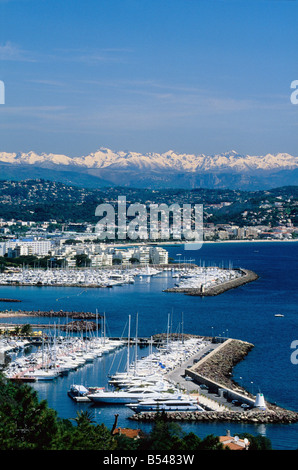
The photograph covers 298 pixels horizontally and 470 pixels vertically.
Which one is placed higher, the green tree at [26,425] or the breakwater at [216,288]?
the green tree at [26,425]

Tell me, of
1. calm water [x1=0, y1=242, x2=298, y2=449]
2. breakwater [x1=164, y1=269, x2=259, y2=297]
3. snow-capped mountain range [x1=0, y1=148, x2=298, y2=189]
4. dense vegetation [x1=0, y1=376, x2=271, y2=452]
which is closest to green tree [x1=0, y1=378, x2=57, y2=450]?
dense vegetation [x1=0, y1=376, x2=271, y2=452]

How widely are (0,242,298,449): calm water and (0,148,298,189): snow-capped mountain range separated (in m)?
97.5

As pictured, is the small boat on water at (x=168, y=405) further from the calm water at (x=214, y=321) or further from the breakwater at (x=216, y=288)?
the breakwater at (x=216, y=288)

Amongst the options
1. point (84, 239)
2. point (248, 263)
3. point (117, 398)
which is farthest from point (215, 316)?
point (84, 239)

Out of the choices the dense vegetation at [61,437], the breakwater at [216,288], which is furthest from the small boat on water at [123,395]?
the breakwater at [216,288]

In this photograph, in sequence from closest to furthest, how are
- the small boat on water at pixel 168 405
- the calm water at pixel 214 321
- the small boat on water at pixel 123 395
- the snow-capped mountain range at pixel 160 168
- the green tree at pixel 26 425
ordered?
the green tree at pixel 26 425 < the small boat on water at pixel 168 405 < the calm water at pixel 214 321 < the small boat on water at pixel 123 395 < the snow-capped mountain range at pixel 160 168

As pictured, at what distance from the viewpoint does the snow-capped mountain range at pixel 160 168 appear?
449ft

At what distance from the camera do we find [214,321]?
14125 millimetres

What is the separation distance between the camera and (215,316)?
48.6 feet

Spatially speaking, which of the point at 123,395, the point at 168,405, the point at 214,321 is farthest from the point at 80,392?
the point at 214,321

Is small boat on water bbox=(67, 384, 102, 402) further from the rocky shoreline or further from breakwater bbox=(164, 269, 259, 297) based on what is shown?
breakwater bbox=(164, 269, 259, 297)

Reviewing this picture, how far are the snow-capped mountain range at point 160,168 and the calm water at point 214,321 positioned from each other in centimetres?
9754

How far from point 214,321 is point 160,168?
153747 millimetres

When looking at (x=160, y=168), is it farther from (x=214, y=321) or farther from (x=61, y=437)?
(x=61, y=437)
